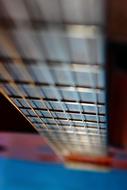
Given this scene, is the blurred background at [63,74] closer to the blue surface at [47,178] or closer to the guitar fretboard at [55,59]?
the guitar fretboard at [55,59]

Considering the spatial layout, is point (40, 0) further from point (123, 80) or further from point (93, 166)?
point (93, 166)

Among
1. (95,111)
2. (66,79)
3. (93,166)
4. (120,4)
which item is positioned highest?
(93,166)

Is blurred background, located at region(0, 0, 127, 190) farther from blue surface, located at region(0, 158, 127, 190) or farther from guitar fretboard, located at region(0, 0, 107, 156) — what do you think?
blue surface, located at region(0, 158, 127, 190)

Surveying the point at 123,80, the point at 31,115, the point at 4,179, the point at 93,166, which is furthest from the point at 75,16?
the point at 4,179

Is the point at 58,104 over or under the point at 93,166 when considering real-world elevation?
under

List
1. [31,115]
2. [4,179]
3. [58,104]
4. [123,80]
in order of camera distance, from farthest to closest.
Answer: [4,179]
[31,115]
[58,104]
[123,80]

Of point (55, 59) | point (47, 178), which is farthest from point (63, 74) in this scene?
point (47, 178)

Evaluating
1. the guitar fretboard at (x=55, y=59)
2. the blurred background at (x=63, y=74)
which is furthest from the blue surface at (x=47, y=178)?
the guitar fretboard at (x=55, y=59)

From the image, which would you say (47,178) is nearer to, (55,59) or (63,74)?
(63,74)
